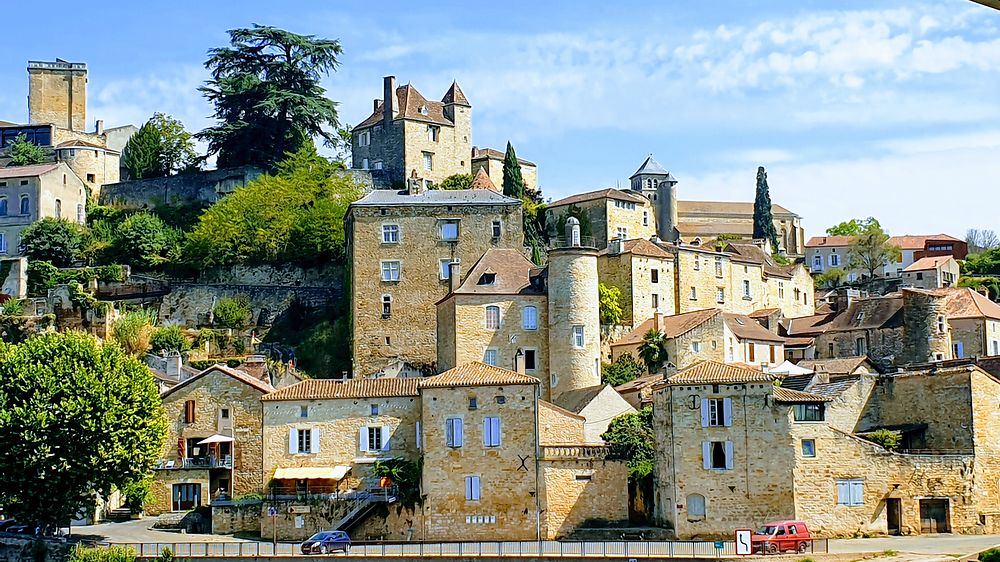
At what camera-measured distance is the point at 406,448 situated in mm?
49406

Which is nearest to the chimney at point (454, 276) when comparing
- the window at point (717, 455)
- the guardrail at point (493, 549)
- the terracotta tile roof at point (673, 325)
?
the terracotta tile roof at point (673, 325)

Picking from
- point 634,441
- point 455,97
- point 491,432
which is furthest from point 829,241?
point 491,432

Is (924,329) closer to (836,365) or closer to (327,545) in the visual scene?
(836,365)

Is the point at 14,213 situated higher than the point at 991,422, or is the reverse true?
the point at 14,213

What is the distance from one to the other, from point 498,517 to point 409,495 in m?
3.27

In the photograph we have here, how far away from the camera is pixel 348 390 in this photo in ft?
164

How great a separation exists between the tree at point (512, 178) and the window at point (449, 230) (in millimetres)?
13581

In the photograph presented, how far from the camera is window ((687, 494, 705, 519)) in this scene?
43.7 meters

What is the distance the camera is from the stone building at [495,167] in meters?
89.3

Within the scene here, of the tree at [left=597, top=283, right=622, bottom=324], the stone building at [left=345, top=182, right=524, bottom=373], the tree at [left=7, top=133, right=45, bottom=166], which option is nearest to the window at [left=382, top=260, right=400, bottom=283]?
the stone building at [left=345, top=182, right=524, bottom=373]

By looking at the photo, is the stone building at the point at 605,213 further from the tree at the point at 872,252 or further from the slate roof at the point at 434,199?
the tree at the point at 872,252

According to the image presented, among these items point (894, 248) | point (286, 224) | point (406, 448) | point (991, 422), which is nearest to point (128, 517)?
point (406, 448)

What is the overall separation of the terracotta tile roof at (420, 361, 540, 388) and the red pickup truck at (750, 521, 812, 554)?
9.83 meters

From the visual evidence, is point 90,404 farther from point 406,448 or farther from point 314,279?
point 314,279
